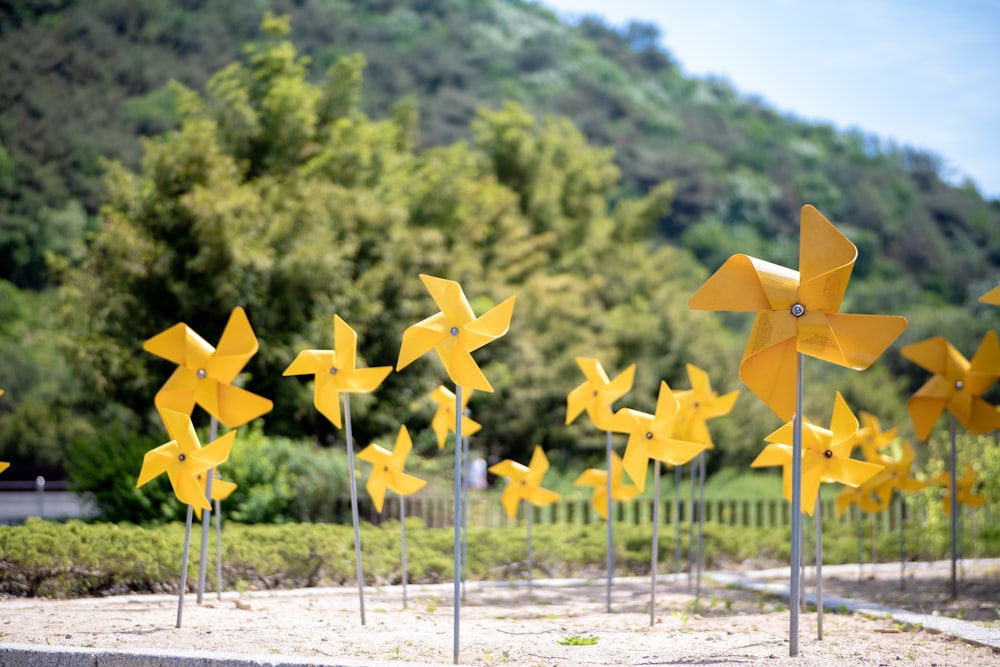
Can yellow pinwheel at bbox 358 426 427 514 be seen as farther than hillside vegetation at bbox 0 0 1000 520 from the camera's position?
No

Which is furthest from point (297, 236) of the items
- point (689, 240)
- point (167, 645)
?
point (689, 240)

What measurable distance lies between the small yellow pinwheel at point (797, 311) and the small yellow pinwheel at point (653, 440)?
163cm

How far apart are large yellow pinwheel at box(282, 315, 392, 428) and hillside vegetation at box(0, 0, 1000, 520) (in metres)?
7.29

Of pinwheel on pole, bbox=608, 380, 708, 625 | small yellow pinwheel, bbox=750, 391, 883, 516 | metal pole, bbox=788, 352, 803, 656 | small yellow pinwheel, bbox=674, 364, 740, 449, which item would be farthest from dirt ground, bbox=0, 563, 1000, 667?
small yellow pinwheel, bbox=674, 364, 740, 449

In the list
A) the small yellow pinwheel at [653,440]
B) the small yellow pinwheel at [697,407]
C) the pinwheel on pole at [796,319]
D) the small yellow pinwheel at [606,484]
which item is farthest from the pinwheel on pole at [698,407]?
the pinwheel on pole at [796,319]

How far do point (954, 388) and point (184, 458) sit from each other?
7447 millimetres

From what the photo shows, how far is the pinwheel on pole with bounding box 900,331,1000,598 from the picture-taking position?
10.1 m

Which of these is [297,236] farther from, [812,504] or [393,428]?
[812,504]

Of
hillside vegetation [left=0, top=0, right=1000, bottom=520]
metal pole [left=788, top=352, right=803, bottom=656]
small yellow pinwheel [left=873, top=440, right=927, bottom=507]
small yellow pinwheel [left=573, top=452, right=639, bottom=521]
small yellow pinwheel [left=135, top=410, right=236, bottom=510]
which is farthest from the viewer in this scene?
hillside vegetation [left=0, top=0, right=1000, bottom=520]

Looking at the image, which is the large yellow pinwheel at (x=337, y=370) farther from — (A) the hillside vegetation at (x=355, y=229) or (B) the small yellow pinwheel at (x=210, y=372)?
(A) the hillside vegetation at (x=355, y=229)

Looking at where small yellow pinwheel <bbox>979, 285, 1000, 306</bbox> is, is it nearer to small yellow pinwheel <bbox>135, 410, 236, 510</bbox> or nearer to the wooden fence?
the wooden fence

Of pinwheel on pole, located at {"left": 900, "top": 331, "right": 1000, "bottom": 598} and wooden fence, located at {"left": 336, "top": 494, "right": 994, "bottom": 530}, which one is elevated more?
pinwheel on pole, located at {"left": 900, "top": 331, "right": 1000, "bottom": 598}

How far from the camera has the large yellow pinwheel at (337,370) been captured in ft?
26.4

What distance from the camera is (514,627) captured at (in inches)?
313
